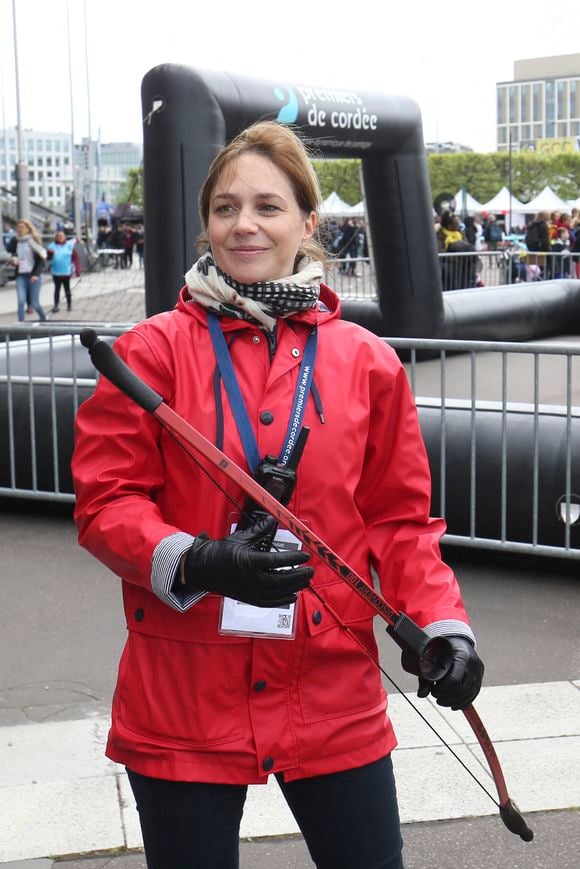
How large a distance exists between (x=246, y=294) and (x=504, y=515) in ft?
13.6

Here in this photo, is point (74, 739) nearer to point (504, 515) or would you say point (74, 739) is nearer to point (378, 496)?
point (378, 496)

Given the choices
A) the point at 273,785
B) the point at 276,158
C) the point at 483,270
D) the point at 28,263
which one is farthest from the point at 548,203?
the point at 276,158

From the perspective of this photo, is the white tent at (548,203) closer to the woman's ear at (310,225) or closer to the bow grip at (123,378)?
the woman's ear at (310,225)

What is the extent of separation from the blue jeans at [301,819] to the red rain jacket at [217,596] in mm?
37

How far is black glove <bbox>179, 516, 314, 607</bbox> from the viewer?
1.90 metres

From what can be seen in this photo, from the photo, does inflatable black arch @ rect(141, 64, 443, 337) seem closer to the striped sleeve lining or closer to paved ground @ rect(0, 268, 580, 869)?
paved ground @ rect(0, 268, 580, 869)

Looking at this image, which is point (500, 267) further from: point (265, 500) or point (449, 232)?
point (265, 500)

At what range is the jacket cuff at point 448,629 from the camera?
2150mm

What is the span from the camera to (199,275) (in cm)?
227

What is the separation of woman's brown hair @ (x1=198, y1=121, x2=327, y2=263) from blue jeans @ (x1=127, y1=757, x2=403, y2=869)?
3.44 feet

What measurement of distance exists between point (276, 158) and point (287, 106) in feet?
Result: 26.0

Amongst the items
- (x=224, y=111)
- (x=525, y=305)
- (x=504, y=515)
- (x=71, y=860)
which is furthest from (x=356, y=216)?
(x=71, y=860)

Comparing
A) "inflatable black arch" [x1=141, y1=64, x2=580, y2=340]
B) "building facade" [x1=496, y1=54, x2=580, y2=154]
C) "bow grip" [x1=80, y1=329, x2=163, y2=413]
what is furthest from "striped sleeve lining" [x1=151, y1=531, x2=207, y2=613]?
"building facade" [x1=496, y1=54, x2=580, y2=154]

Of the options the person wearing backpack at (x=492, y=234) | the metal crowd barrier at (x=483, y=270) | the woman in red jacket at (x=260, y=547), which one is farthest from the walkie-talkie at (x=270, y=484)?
the person wearing backpack at (x=492, y=234)
